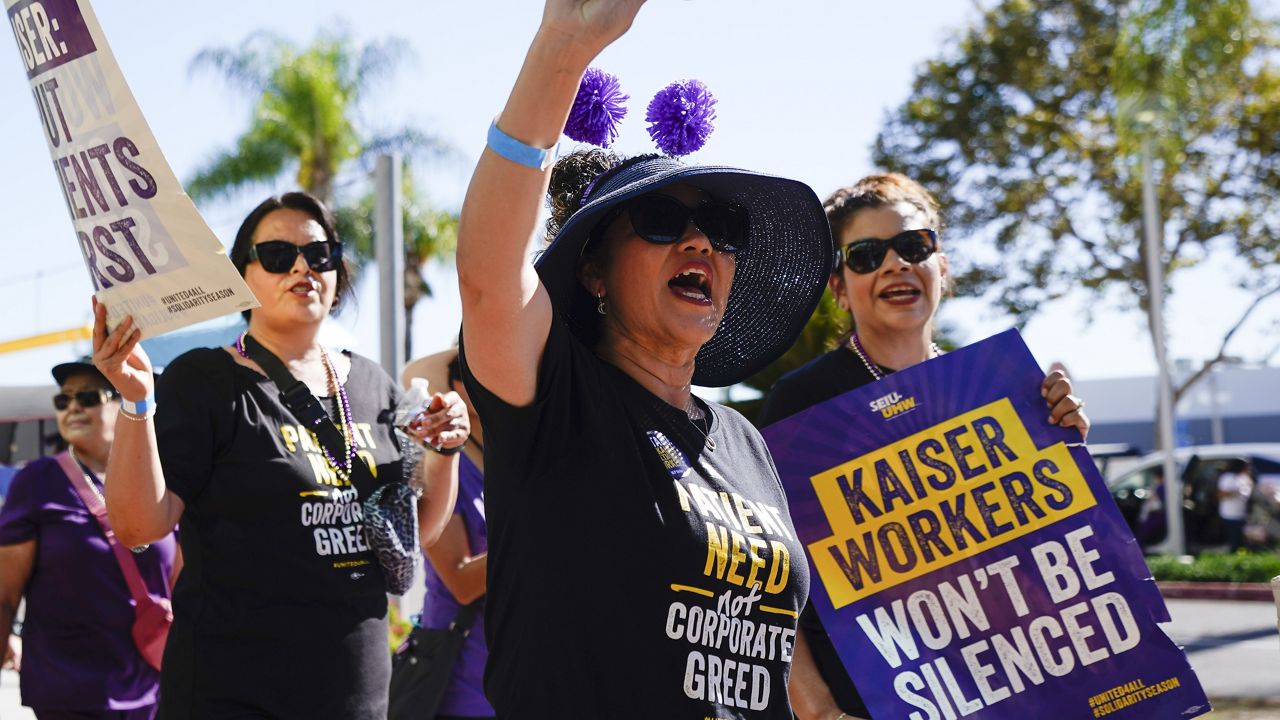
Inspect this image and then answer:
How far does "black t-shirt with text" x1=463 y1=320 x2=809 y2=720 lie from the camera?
1.92 metres

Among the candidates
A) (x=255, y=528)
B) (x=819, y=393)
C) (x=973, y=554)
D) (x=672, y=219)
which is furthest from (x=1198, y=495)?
(x=672, y=219)

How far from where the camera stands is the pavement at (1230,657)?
7.92 meters

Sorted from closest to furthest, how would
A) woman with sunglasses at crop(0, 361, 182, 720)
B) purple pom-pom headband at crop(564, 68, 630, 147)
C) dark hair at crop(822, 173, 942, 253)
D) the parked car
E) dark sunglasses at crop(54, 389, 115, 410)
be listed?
purple pom-pom headband at crop(564, 68, 630, 147)
dark hair at crop(822, 173, 942, 253)
woman with sunglasses at crop(0, 361, 182, 720)
dark sunglasses at crop(54, 389, 115, 410)
the parked car

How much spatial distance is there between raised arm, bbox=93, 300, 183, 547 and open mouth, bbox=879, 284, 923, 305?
73.7 inches

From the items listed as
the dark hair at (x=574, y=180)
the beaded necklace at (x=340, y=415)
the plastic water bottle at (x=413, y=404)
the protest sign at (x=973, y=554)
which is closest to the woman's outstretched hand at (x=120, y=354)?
the beaded necklace at (x=340, y=415)

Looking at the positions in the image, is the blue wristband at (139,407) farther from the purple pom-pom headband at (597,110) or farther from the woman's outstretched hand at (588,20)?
the woman's outstretched hand at (588,20)

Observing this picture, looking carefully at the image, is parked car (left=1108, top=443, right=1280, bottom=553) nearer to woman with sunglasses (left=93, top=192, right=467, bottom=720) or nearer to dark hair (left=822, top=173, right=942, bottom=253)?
dark hair (left=822, top=173, right=942, bottom=253)

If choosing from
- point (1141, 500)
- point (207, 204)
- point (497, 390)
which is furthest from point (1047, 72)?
point (497, 390)

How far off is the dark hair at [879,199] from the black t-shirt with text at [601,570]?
1.59 meters

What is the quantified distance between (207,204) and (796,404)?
25.8 meters

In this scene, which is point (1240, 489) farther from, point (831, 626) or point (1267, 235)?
point (831, 626)

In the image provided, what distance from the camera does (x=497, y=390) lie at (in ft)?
6.10

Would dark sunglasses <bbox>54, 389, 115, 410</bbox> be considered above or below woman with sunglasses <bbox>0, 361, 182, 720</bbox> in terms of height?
above

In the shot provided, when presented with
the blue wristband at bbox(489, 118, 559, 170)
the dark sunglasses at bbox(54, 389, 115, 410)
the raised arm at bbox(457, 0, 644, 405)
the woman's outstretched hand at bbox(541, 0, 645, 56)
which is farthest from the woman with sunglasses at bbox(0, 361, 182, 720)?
the woman's outstretched hand at bbox(541, 0, 645, 56)
